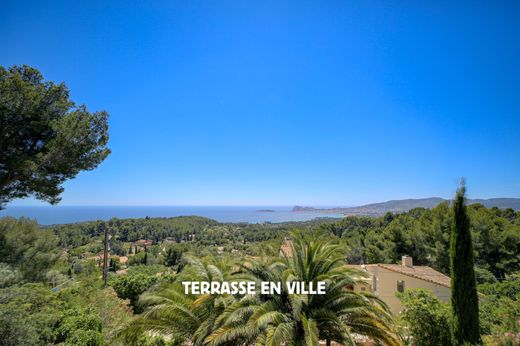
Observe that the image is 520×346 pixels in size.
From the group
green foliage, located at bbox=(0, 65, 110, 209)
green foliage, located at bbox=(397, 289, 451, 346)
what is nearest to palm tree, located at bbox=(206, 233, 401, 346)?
green foliage, located at bbox=(397, 289, 451, 346)

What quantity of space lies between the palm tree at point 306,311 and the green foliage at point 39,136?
239 inches

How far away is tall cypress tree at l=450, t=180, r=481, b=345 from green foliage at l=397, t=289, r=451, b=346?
1.82 ft

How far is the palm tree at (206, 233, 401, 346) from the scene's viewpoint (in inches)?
217

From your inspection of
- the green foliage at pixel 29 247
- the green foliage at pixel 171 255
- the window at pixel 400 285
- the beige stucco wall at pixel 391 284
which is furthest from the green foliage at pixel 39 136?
the green foliage at pixel 171 255

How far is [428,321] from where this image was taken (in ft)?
24.6

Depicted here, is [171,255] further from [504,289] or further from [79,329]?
[504,289]

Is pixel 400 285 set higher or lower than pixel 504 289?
lower

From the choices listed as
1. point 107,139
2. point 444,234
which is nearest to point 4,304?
point 107,139

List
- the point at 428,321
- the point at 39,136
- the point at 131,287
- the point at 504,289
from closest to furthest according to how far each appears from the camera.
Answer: the point at 39,136, the point at 428,321, the point at 504,289, the point at 131,287

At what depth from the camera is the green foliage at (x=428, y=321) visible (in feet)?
24.0

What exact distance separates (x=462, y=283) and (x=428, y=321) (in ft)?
5.04

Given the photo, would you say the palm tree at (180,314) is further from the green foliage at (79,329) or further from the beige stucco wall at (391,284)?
the beige stucco wall at (391,284)

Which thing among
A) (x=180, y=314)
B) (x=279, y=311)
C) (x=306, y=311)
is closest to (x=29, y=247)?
(x=180, y=314)

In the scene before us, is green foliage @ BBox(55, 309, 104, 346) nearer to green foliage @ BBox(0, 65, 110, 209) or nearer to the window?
green foliage @ BBox(0, 65, 110, 209)
